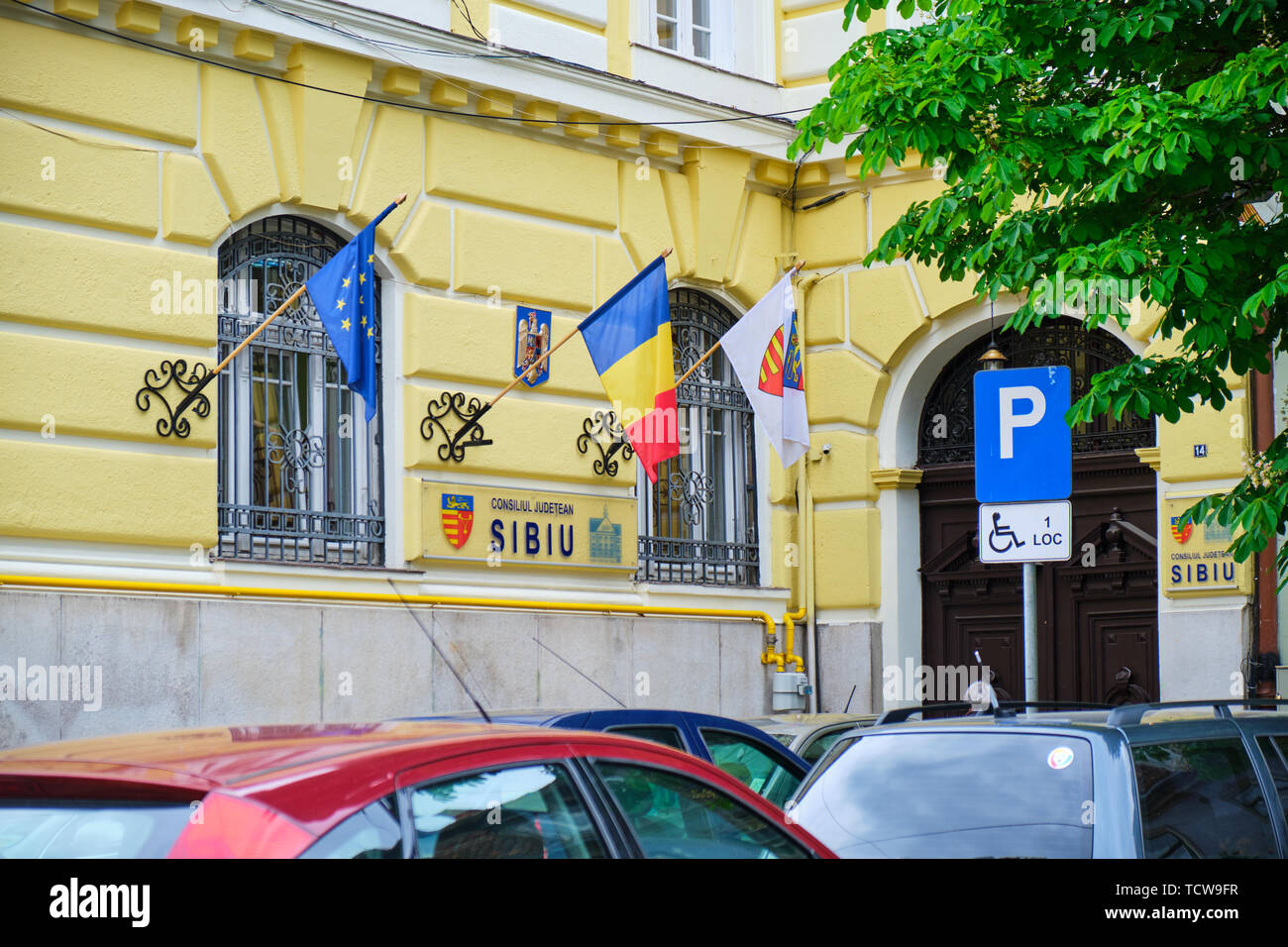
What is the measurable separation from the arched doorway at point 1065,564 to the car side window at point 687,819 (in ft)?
36.1

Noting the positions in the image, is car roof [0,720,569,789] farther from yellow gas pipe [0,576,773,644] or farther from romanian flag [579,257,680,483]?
romanian flag [579,257,680,483]

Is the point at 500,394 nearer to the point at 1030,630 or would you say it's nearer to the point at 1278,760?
the point at 1030,630

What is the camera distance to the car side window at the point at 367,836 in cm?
342

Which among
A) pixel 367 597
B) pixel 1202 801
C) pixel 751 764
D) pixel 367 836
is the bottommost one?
pixel 751 764

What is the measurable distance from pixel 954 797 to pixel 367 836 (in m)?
2.85

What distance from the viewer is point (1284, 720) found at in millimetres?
6383

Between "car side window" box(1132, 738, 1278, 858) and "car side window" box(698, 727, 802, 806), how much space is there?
2.46 meters

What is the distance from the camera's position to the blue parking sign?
8.73 m

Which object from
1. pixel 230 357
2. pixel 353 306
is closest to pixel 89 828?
pixel 353 306

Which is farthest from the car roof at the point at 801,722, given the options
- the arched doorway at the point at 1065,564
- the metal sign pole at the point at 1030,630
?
the arched doorway at the point at 1065,564

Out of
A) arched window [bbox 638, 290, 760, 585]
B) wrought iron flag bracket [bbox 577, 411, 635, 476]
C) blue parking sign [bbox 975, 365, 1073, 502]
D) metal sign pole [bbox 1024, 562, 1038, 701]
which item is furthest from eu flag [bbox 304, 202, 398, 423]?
metal sign pole [bbox 1024, 562, 1038, 701]

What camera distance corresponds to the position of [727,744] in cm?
814

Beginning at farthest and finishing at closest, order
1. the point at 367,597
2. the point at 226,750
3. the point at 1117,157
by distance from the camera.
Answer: the point at 367,597
the point at 1117,157
the point at 226,750
